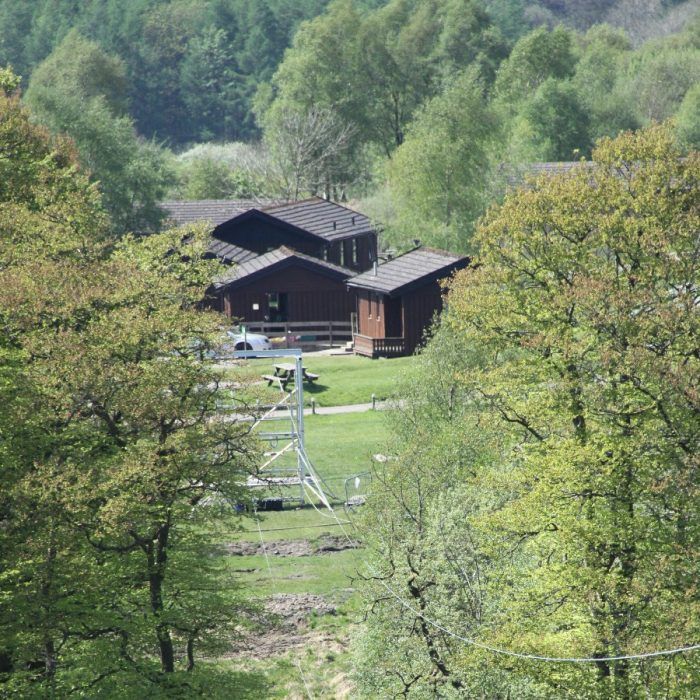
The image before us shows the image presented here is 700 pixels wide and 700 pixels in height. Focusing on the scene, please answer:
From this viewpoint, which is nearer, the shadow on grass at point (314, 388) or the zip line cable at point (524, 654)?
the zip line cable at point (524, 654)

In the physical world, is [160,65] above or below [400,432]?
above

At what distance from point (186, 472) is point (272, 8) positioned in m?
177

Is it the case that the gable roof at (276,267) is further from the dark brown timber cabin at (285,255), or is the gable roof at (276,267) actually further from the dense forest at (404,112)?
the dense forest at (404,112)

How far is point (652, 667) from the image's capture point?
25.8 m

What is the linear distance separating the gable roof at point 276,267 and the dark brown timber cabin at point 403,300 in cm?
482

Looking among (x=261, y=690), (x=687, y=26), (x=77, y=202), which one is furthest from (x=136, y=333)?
(x=687, y=26)

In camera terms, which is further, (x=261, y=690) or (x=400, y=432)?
(x=400, y=432)

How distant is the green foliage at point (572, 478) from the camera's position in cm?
2623

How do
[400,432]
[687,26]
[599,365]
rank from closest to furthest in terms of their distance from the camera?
[599,365] < [400,432] < [687,26]

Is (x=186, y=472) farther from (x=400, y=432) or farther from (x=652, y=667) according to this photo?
(x=400, y=432)

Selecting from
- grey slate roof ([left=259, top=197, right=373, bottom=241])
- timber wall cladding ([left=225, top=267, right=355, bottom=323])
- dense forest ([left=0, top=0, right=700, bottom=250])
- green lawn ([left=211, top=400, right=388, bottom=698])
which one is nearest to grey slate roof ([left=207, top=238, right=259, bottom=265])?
grey slate roof ([left=259, top=197, right=373, bottom=241])

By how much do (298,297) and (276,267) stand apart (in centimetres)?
197

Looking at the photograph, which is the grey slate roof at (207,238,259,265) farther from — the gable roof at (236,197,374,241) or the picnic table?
the picnic table

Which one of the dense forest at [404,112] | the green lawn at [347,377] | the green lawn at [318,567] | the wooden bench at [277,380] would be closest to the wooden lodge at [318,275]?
the green lawn at [347,377]
